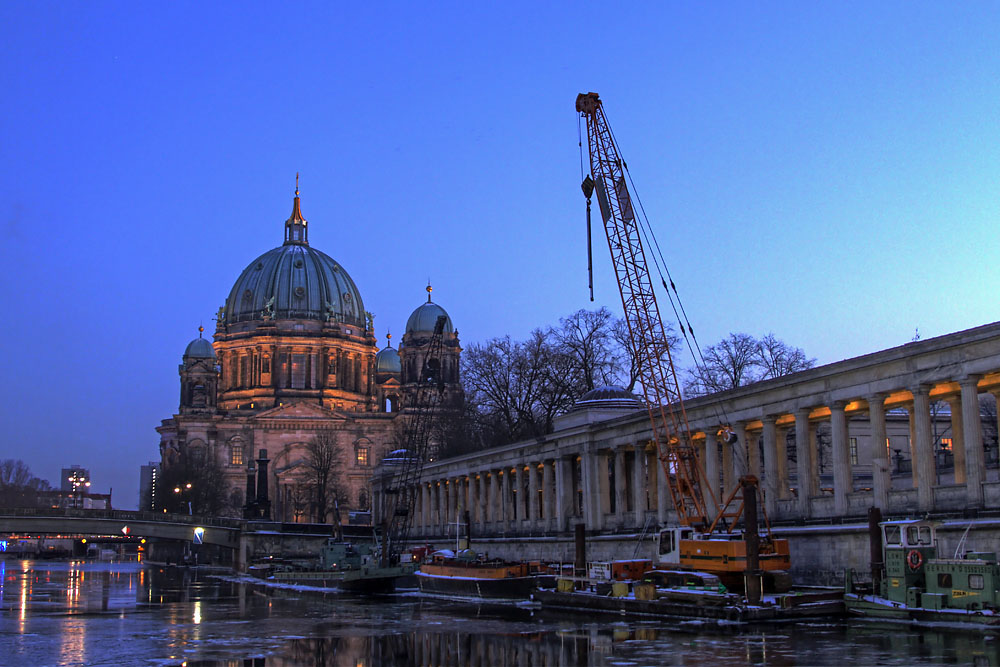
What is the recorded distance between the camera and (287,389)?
171625 millimetres

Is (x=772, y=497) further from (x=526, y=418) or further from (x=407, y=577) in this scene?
(x=526, y=418)

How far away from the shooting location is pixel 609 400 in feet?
232

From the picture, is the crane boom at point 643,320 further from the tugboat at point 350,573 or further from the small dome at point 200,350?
the small dome at point 200,350

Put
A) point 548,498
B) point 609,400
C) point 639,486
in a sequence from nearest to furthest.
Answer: point 639,486, point 609,400, point 548,498

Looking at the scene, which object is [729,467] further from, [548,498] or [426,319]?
[426,319]

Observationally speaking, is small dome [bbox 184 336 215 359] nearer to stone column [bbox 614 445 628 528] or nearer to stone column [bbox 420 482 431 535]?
stone column [bbox 420 482 431 535]

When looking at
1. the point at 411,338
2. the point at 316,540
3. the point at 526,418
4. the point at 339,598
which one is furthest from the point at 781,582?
the point at 411,338

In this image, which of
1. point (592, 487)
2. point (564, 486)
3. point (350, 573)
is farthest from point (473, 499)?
point (592, 487)

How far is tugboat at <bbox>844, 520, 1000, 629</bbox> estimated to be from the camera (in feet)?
112

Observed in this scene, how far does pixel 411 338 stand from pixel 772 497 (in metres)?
123

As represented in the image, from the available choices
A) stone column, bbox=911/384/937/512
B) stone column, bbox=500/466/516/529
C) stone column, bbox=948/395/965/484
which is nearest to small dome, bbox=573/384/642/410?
stone column, bbox=500/466/516/529

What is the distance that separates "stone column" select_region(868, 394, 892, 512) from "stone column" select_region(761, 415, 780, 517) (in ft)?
21.6

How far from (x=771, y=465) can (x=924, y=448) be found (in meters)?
10.1

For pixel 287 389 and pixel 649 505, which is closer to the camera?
pixel 649 505
